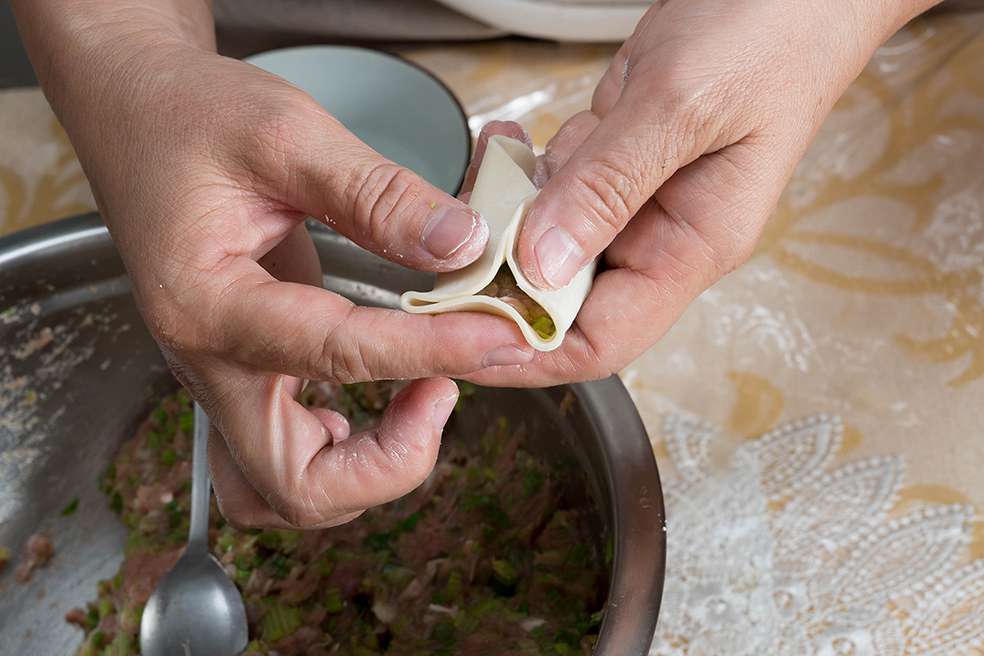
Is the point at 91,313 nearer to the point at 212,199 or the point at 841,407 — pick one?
the point at 212,199

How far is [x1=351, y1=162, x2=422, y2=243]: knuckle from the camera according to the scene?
77 cm

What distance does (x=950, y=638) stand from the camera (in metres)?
1.11

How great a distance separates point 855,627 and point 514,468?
0.46m

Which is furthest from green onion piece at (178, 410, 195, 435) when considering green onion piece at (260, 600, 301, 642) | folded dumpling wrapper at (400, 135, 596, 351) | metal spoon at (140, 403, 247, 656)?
folded dumpling wrapper at (400, 135, 596, 351)

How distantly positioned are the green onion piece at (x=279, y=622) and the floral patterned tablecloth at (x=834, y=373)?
1.54 feet

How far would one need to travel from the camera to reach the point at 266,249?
91 centimetres

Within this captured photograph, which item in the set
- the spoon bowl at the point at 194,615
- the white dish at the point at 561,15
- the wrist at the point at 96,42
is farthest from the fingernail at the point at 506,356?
the white dish at the point at 561,15

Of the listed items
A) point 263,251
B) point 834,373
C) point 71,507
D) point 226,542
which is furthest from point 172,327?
point 834,373

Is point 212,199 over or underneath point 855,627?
over

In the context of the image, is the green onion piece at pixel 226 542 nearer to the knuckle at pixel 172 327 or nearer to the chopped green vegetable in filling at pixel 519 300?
the knuckle at pixel 172 327

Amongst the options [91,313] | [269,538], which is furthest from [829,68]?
[91,313]

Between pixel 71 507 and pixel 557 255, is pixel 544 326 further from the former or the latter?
pixel 71 507

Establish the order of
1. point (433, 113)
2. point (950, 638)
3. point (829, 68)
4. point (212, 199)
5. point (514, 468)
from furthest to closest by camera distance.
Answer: point (433, 113), point (514, 468), point (950, 638), point (829, 68), point (212, 199)

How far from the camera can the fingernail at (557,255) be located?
817 millimetres
